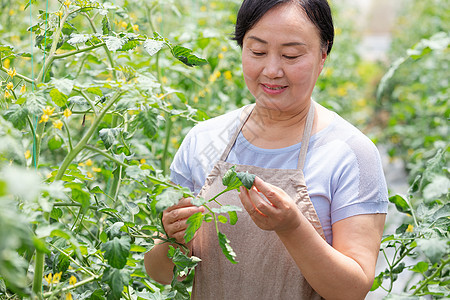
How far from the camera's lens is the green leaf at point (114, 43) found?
3.50 feet

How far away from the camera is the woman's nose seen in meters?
1.18

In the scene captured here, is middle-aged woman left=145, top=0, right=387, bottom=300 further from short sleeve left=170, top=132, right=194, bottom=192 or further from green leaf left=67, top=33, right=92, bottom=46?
green leaf left=67, top=33, right=92, bottom=46

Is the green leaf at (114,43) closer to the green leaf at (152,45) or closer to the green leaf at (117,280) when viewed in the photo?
the green leaf at (152,45)

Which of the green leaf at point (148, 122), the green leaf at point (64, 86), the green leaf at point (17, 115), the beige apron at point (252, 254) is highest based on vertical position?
the green leaf at point (64, 86)

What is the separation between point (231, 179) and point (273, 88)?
0.99 feet

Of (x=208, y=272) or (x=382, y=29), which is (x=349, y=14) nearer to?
(x=208, y=272)

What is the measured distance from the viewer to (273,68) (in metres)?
1.18

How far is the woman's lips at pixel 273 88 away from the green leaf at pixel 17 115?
20.2 inches

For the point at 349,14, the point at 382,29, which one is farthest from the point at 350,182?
the point at 382,29

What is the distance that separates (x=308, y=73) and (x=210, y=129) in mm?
297

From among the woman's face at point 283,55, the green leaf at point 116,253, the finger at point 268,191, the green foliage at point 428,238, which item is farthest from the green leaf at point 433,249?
the green leaf at point 116,253

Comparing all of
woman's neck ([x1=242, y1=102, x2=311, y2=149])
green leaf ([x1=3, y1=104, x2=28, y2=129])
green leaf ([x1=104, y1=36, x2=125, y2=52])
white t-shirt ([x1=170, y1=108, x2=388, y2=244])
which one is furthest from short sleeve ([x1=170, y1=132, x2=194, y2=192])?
green leaf ([x1=3, y1=104, x2=28, y2=129])

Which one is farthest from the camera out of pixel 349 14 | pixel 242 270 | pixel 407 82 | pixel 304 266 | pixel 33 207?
pixel 349 14

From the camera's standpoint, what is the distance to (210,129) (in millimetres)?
1370
